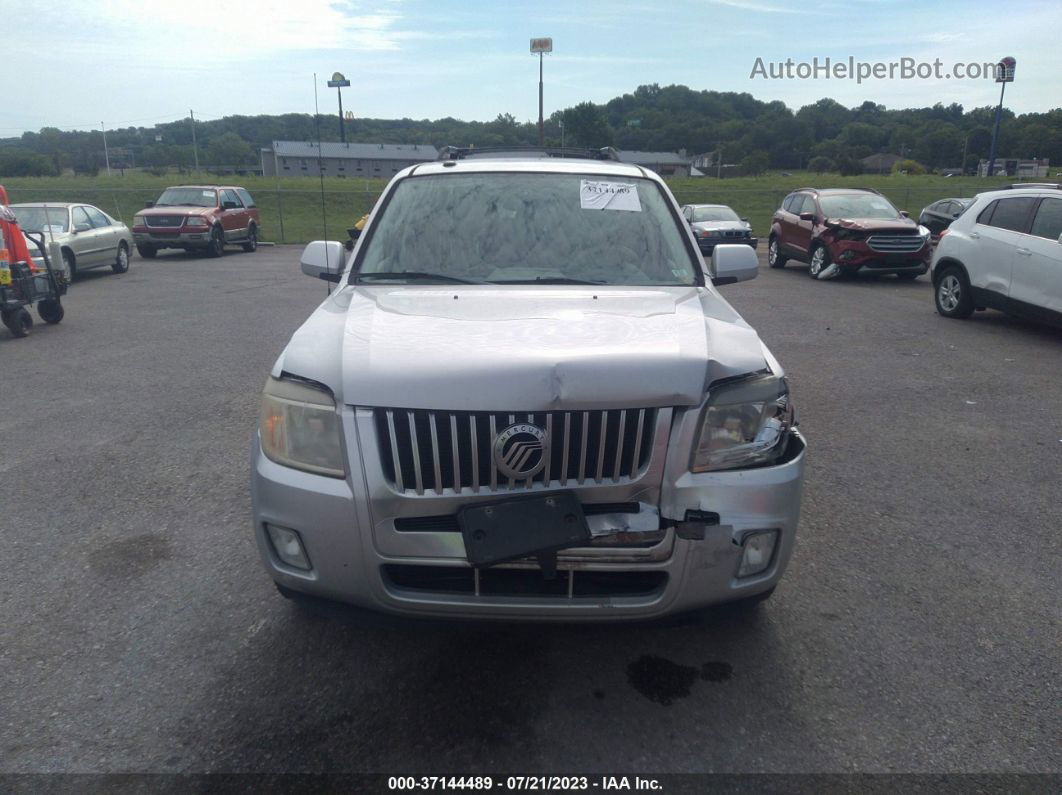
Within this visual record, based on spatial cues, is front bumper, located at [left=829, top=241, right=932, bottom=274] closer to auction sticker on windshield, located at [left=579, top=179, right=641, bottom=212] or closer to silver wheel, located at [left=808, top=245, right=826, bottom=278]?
silver wheel, located at [left=808, top=245, right=826, bottom=278]

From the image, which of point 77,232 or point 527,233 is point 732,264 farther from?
point 77,232

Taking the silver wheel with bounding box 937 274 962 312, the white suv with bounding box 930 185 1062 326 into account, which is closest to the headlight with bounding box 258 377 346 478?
the white suv with bounding box 930 185 1062 326

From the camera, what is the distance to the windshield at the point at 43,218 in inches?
599

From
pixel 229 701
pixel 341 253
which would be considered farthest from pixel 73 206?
pixel 229 701

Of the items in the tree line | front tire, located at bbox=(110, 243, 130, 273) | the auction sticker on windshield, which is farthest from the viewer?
the tree line

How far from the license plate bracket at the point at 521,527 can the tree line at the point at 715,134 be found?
3906 cm

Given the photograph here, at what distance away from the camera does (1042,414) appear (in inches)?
263

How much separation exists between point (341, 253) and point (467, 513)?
7.52 feet

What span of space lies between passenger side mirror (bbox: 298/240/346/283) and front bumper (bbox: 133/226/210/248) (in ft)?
59.5

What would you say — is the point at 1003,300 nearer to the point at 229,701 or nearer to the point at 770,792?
the point at 770,792

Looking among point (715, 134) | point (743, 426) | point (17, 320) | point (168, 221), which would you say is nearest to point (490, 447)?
point (743, 426)

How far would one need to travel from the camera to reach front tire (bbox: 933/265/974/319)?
1108 centimetres

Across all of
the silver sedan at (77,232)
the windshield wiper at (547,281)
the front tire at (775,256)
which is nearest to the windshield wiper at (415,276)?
the windshield wiper at (547,281)

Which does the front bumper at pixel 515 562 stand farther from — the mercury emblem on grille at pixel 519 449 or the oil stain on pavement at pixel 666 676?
the oil stain on pavement at pixel 666 676
